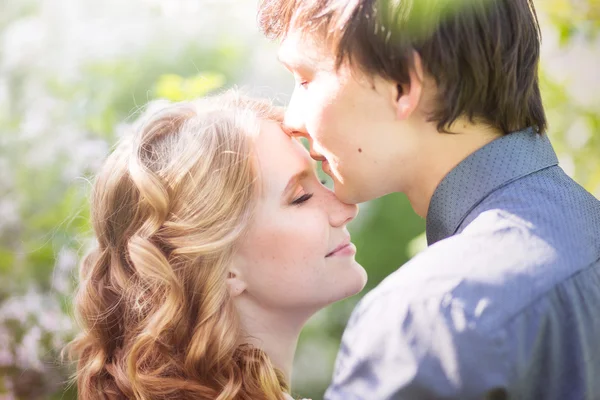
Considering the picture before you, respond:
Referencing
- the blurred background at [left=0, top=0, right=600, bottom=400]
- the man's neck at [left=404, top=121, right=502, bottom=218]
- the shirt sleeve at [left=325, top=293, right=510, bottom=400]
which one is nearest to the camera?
the shirt sleeve at [left=325, top=293, right=510, bottom=400]

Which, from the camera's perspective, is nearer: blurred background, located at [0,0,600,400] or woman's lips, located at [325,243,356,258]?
woman's lips, located at [325,243,356,258]

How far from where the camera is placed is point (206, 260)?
230cm

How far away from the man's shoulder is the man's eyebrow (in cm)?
70

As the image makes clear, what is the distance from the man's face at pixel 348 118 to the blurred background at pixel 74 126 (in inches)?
67.6

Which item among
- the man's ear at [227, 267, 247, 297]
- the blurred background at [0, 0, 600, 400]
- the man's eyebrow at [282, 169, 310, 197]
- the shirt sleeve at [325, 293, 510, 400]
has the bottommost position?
the blurred background at [0, 0, 600, 400]

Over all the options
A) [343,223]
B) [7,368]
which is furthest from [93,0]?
[343,223]

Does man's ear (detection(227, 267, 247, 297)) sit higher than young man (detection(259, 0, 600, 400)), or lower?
lower

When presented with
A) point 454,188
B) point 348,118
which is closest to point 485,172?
point 454,188

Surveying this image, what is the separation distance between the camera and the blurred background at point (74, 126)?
3.98 meters

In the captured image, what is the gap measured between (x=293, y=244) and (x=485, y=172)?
63 centimetres

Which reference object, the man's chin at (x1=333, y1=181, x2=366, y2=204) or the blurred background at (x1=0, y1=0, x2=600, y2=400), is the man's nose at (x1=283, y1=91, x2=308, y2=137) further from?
the blurred background at (x1=0, y1=0, x2=600, y2=400)

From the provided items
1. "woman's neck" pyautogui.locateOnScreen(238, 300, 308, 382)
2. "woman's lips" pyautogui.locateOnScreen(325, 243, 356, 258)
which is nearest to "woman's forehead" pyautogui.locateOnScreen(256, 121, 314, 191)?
"woman's lips" pyautogui.locateOnScreen(325, 243, 356, 258)

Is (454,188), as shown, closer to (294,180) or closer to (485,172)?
(485,172)

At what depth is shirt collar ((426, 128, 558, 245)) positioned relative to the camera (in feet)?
6.26
